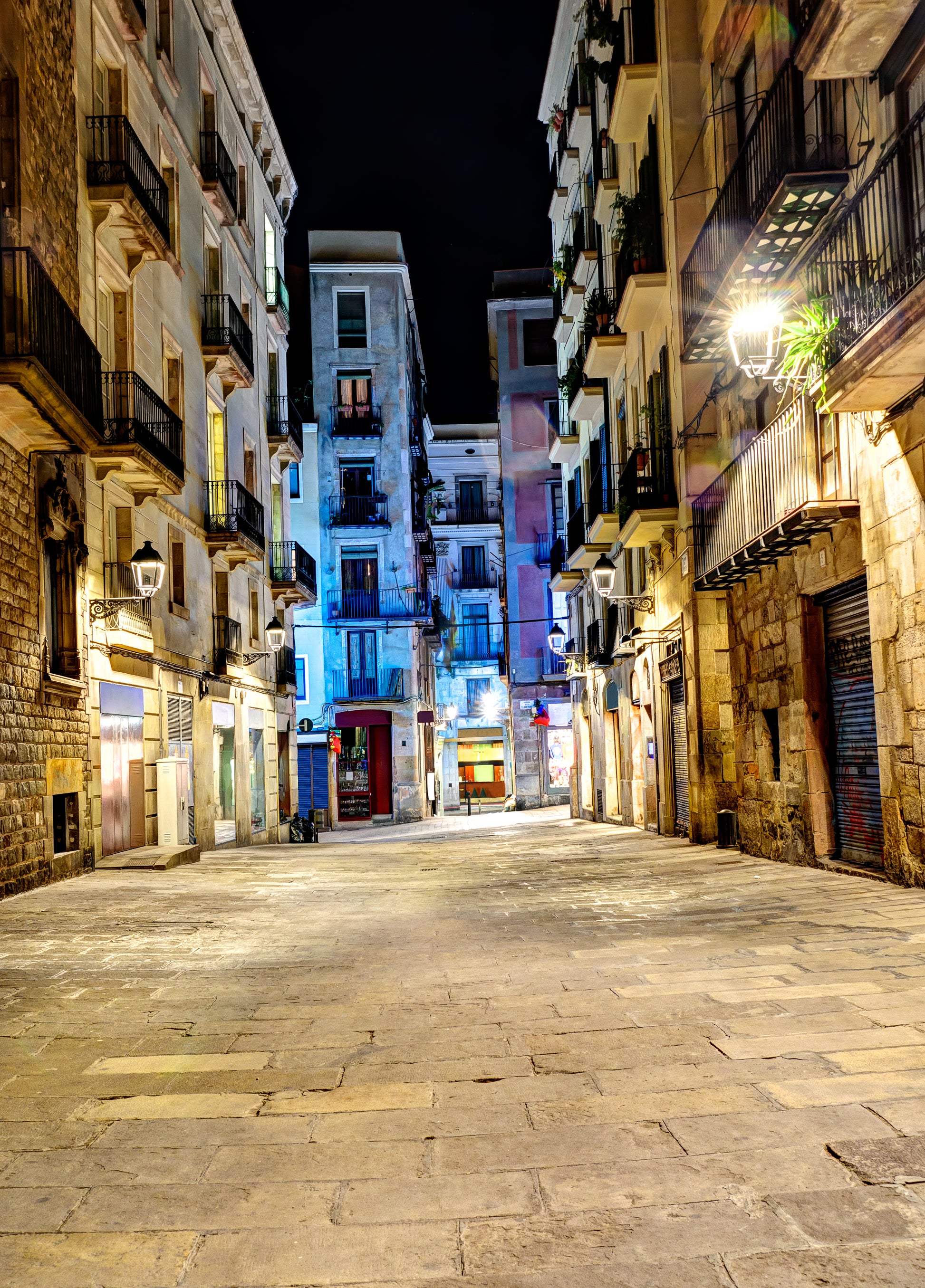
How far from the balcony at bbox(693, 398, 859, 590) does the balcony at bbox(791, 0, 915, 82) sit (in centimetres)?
307

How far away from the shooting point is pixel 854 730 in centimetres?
1192

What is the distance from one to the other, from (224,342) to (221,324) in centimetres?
49

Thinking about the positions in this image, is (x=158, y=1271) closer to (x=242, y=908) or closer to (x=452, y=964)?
(x=452, y=964)

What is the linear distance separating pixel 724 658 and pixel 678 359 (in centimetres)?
455

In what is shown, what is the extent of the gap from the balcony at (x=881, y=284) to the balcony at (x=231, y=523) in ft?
50.5

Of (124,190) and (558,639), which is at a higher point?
(124,190)

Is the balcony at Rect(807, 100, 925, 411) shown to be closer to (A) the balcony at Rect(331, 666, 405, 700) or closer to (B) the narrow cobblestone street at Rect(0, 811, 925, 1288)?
(B) the narrow cobblestone street at Rect(0, 811, 925, 1288)

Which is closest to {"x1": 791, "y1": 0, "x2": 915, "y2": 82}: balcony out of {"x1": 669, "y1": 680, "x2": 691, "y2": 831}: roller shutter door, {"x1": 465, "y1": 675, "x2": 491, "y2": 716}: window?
{"x1": 669, "y1": 680, "x2": 691, "y2": 831}: roller shutter door

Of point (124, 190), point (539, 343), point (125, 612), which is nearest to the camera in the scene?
point (124, 190)

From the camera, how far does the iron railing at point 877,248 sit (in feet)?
27.0

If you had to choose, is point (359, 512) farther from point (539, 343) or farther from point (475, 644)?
point (475, 644)

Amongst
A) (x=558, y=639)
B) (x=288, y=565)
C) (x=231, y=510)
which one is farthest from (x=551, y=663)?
(x=231, y=510)

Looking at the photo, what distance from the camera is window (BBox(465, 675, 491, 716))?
5281cm

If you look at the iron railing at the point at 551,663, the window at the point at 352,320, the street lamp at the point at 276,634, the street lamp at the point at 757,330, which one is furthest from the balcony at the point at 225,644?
the window at the point at 352,320
